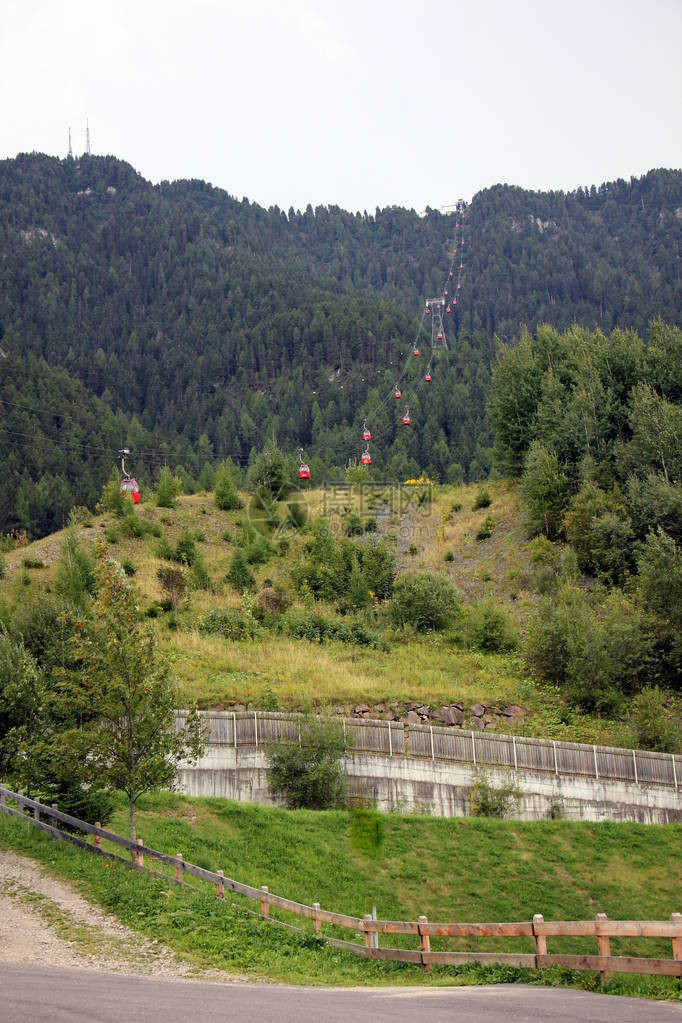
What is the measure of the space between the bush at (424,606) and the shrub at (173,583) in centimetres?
1023

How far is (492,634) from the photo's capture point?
150 feet

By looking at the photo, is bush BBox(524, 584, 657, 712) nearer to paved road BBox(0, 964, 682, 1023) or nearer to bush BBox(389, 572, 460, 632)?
bush BBox(389, 572, 460, 632)

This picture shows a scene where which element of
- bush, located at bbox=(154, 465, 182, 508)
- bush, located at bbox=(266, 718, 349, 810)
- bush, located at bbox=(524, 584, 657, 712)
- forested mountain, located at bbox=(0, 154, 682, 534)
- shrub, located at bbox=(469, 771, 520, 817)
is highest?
forested mountain, located at bbox=(0, 154, 682, 534)

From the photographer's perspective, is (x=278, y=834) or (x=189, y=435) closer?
(x=278, y=834)

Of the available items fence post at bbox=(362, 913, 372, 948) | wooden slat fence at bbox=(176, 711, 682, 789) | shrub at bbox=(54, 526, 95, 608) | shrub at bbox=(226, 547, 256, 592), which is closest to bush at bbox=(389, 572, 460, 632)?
shrub at bbox=(226, 547, 256, 592)

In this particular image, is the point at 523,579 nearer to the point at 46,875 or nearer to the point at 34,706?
the point at 34,706

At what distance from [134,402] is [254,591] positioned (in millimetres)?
112866

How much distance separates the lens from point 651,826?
32.8 m

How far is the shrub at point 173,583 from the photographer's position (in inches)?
1999

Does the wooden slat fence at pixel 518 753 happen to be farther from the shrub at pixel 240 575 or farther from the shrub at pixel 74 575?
the shrub at pixel 240 575

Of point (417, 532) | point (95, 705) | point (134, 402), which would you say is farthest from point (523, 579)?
point (134, 402)

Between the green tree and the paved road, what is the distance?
730cm

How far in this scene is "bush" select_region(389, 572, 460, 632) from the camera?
48219 millimetres

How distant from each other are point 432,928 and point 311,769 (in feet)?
50.6
